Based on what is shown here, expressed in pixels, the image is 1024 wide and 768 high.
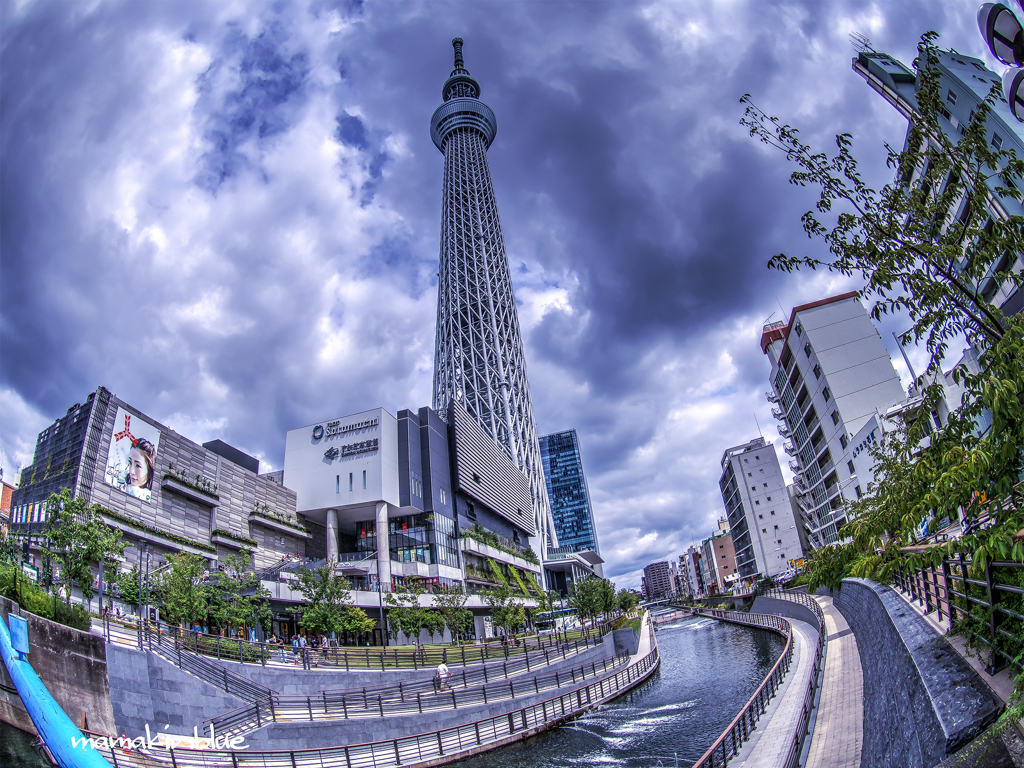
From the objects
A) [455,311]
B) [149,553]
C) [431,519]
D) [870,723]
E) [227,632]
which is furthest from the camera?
[455,311]

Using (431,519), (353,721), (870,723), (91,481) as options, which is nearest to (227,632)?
(91,481)

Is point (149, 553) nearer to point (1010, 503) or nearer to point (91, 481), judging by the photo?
point (91, 481)

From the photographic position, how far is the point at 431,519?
195ft

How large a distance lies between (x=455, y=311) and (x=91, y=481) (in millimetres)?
90237

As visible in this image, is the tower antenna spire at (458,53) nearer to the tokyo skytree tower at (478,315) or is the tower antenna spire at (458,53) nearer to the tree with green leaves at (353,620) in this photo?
the tokyo skytree tower at (478,315)

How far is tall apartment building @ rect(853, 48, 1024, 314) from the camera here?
2989cm

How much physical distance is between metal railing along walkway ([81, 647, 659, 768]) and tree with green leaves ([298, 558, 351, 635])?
17598 mm

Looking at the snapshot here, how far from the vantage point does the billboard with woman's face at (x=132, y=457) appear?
3684 centimetres

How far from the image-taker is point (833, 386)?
67.6 m

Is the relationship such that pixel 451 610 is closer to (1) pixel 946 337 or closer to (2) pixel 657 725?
(2) pixel 657 725

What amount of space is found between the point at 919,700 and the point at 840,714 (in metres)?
11.1

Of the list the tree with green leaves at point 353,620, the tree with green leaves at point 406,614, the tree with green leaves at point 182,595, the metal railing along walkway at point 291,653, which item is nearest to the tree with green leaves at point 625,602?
the tree with green leaves at point 406,614

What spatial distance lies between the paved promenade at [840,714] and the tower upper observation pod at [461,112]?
154563 millimetres

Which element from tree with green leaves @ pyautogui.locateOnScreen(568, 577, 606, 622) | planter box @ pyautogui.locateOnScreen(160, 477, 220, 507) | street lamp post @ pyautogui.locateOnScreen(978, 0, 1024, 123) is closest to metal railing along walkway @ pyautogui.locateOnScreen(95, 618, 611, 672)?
planter box @ pyautogui.locateOnScreen(160, 477, 220, 507)
